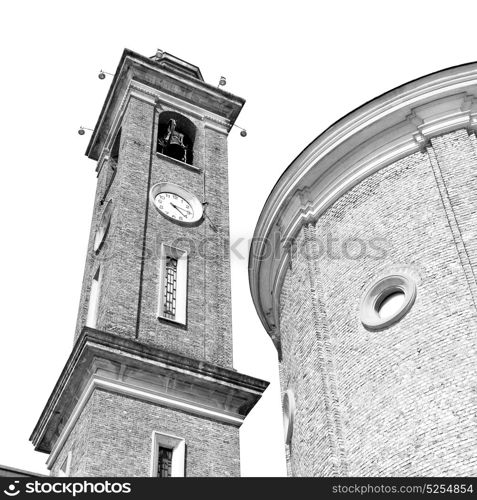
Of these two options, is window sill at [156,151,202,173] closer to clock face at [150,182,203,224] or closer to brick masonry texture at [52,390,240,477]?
clock face at [150,182,203,224]

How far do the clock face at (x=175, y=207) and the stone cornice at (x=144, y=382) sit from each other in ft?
19.0

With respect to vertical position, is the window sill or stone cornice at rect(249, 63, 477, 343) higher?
the window sill

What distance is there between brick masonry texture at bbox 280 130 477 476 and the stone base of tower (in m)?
1.50

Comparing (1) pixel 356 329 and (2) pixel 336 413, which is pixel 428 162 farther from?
(2) pixel 336 413

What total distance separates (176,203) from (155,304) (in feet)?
13.8

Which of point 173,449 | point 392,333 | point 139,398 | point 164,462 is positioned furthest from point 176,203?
point 392,333

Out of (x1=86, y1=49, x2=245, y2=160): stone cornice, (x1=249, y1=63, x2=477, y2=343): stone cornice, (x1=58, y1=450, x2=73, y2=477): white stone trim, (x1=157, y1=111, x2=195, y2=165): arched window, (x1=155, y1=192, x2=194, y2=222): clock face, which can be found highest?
(x1=86, y1=49, x2=245, y2=160): stone cornice

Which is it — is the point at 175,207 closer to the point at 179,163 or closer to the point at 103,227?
the point at 179,163

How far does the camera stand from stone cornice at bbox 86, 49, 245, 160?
2603cm

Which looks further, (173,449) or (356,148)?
(356,148)

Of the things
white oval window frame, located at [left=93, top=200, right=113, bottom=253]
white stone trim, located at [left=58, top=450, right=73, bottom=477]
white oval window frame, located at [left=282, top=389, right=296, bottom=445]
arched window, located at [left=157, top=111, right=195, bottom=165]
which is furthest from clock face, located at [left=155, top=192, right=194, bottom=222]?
white stone trim, located at [left=58, top=450, right=73, bottom=477]

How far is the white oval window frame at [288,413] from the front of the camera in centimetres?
1788

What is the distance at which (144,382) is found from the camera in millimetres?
16812

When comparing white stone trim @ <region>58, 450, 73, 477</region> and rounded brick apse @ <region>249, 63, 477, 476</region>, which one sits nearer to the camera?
rounded brick apse @ <region>249, 63, 477, 476</region>
